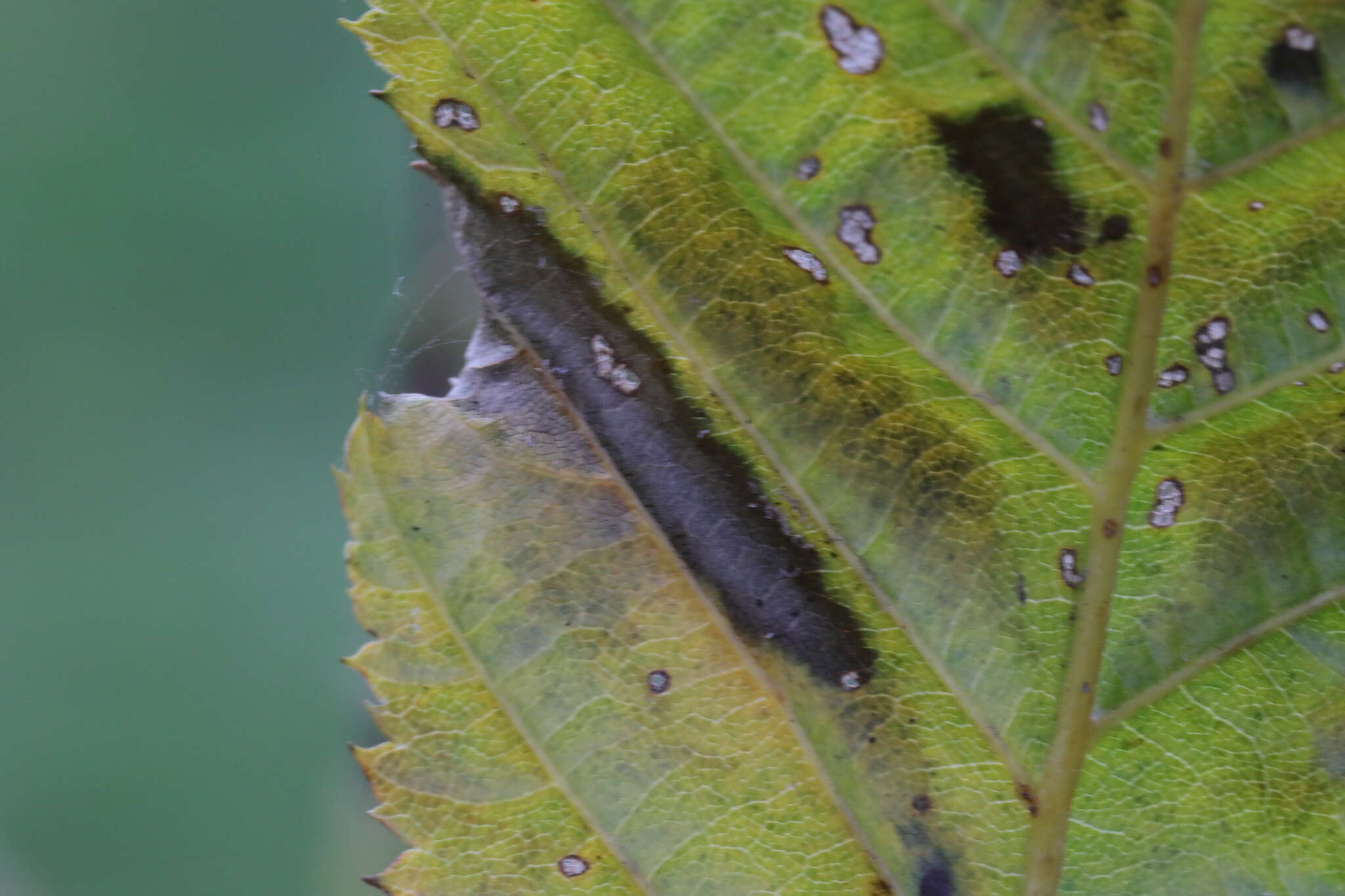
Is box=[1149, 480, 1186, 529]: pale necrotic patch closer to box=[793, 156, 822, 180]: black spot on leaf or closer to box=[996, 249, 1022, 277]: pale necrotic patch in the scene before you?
box=[996, 249, 1022, 277]: pale necrotic patch

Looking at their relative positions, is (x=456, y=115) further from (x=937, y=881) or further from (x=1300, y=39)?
(x=937, y=881)

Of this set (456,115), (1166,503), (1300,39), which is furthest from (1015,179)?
(456,115)

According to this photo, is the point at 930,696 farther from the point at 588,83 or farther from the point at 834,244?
the point at 588,83

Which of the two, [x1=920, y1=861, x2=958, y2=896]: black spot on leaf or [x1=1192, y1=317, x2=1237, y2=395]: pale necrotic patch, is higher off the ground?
[x1=1192, y1=317, x2=1237, y2=395]: pale necrotic patch

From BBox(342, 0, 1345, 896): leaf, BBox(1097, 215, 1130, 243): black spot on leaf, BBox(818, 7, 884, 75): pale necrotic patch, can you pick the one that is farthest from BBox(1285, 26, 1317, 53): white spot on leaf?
BBox(818, 7, 884, 75): pale necrotic patch

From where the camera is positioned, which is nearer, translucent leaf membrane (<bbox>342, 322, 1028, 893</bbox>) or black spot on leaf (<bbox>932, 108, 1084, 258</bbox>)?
black spot on leaf (<bbox>932, 108, 1084, 258</bbox>)

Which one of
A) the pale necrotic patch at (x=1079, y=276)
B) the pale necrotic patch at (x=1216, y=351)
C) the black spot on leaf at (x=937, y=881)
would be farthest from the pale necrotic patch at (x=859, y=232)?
the black spot on leaf at (x=937, y=881)
